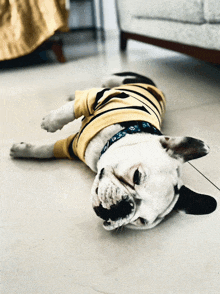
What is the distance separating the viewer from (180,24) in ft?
6.82

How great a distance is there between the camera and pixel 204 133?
1.46 metres

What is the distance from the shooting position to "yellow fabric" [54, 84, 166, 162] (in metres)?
1.04

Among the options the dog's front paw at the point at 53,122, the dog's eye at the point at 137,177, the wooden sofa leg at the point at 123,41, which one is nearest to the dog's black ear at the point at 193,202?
the dog's eye at the point at 137,177

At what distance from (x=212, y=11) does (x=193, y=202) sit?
1339 mm

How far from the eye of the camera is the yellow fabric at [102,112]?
1.04 meters

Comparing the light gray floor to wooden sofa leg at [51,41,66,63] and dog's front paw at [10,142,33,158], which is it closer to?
dog's front paw at [10,142,33,158]

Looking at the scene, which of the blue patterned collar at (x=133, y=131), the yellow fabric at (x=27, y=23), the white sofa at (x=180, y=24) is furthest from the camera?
the yellow fabric at (x=27, y=23)

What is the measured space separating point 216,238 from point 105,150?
442 mm

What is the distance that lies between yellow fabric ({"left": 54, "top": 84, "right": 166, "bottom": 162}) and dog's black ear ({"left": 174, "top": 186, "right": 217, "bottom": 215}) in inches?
12.3

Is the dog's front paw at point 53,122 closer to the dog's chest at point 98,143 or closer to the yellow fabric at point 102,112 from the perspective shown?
the yellow fabric at point 102,112

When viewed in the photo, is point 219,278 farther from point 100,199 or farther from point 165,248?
point 100,199

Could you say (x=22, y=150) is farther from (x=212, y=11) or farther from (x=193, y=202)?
(x=212, y=11)

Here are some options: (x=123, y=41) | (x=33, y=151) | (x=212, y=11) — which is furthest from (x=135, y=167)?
(x=123, y=41)

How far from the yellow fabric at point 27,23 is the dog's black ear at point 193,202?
230 centimetres
